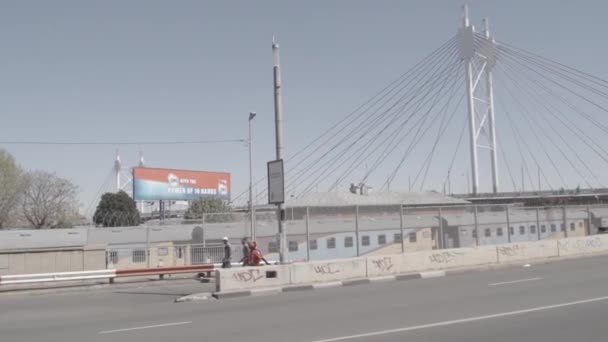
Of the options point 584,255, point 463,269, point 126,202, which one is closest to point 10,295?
point 463,269

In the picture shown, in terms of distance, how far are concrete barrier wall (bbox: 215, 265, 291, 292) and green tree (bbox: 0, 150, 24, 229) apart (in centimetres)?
5428

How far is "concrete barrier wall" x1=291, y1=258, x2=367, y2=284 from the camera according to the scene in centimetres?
1880

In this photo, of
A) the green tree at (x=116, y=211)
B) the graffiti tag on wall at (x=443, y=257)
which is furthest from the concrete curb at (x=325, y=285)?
the green tree at (x=116, y=211)

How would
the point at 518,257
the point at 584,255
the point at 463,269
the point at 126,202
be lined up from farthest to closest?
the point at 126,202, the point at 584,255, the point at 518,257, the point at 463,269

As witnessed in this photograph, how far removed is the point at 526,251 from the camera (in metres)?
25.4

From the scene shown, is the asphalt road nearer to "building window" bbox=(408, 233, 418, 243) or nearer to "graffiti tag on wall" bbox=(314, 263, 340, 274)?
"graffiti tag on wall" bbox=(314, 263, 340, 274)

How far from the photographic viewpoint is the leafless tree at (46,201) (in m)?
69.5

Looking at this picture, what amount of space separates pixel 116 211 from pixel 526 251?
2290 inches

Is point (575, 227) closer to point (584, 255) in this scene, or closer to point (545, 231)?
point (545, 231)

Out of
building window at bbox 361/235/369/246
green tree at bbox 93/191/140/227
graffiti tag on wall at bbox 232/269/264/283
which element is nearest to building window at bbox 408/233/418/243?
building window at bbox 361/235/369/246

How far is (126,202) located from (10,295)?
58.1m

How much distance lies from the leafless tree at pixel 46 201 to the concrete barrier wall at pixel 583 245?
57.8 metres

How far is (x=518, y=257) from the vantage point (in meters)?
25.0

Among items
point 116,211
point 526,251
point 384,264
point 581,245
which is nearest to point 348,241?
point 526,251
